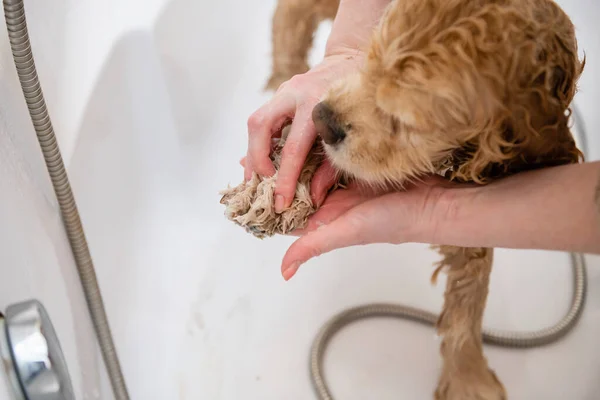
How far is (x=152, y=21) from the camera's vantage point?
58.4 inches

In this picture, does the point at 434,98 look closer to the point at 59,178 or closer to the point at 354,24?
the point at 354,24

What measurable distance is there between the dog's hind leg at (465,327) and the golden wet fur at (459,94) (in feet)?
0.92

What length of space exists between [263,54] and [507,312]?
1.10 metres

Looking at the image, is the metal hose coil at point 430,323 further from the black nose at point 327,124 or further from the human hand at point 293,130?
the black nose at point 327,124

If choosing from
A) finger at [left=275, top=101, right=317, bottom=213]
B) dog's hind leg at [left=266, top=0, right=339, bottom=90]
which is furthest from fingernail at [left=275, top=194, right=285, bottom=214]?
dog's hind leg at [left=266, top=0, right=339, bottom=90]

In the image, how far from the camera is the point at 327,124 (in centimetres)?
73

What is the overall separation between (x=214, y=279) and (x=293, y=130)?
73cm

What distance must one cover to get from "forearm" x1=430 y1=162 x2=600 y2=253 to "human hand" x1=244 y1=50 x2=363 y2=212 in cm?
19

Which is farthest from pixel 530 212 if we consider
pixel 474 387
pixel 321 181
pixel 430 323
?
pixel 430 323

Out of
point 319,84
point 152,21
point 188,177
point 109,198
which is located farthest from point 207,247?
point 319,84

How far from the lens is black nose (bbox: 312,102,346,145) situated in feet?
2.38

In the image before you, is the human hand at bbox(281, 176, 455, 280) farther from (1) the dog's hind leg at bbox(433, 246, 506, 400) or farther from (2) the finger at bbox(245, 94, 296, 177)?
(1) the dog's hind leg at bbox(433, 246, 506, 400)

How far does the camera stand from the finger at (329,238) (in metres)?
0.74

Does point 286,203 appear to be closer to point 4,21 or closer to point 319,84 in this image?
point 319,84
